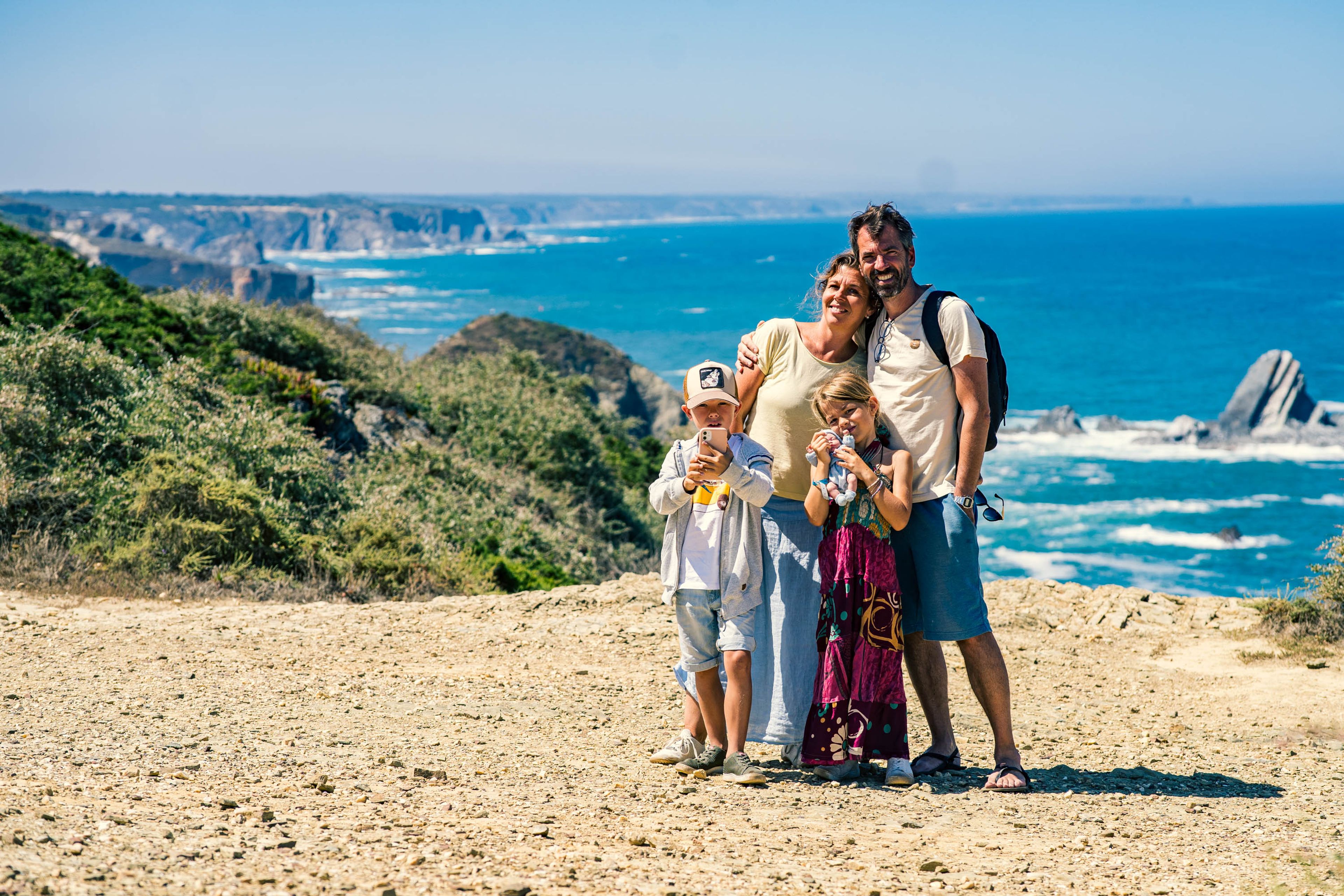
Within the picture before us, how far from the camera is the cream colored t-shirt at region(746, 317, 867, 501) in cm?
444

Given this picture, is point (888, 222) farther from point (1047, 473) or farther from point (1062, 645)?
point (1047, 473)

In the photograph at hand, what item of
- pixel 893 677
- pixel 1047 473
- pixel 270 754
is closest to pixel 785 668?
pixel 893 677

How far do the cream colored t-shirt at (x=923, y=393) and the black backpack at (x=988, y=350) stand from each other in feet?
0.05

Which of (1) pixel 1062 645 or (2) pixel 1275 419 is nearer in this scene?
(1) pixel 1062 645

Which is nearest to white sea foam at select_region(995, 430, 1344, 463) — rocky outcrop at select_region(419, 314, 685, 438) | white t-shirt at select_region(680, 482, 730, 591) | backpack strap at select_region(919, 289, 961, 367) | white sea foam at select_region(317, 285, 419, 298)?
rocky outcrop at select_region(419, 314, 685, 438)

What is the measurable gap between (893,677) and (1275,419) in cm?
5321

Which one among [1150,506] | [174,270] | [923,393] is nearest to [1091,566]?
[1150,506]

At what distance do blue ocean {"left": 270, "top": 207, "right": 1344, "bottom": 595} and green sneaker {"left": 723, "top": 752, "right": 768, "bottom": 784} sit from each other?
3.41m

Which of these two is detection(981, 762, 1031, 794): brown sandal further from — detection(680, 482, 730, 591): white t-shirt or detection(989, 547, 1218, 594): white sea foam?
detection(989, 547, 1218, 594): white sea foam

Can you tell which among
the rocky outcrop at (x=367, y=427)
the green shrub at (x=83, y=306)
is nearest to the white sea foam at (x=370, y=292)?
the green shrub at (x=83, y=306)

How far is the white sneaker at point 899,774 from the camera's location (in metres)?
4.49

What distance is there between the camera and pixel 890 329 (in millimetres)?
4406

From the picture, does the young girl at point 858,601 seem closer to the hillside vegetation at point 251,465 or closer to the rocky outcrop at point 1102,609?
the rocky outcrop at point 1102,609

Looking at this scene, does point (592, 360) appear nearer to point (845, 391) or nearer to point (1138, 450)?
point (1138, 450)
